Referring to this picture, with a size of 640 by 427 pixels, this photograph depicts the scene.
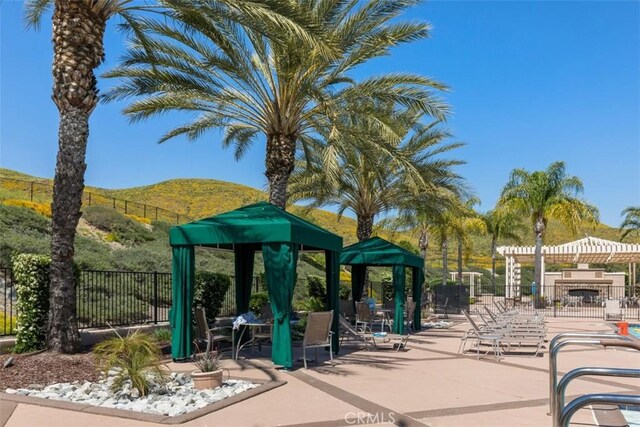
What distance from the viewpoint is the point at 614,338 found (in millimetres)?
6008

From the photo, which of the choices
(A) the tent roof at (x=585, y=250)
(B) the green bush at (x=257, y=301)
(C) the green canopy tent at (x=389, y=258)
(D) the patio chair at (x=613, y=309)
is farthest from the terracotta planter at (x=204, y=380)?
(A) the tent roof at (x=585, y=250)

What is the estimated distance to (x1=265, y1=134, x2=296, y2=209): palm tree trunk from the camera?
14516 mm

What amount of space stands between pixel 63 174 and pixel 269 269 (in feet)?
12.4

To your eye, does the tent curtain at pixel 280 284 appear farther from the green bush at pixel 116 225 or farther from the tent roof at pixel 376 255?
the green bush at pixel 116 225

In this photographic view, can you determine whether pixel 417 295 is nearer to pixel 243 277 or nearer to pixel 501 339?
pixel 501 339

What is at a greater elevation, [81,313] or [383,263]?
[383,263]

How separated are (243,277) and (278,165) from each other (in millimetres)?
2913

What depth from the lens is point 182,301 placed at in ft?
35.2

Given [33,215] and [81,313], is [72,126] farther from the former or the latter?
[33,215]

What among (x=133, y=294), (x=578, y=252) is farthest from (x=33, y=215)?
(x=578, y=252)

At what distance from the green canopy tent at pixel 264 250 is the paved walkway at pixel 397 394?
0.54m

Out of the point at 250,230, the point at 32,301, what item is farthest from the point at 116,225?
the point at 250,230

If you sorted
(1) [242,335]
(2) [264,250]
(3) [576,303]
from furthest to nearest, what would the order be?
(3) [576,303]
(1) [242,335]
(2) [264,250]

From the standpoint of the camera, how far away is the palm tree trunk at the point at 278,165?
47.6 feet
